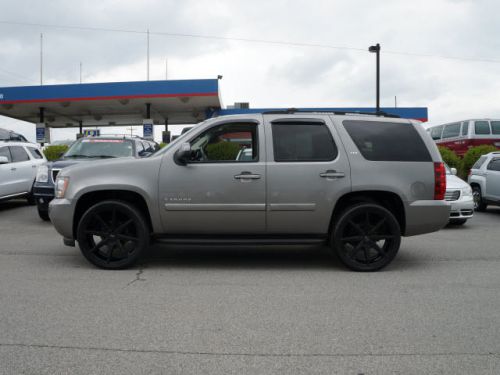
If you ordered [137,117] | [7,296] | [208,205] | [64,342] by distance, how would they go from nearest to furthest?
[64,342]
[7,296]
[208,205]
[137,117]

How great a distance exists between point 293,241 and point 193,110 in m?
31.0

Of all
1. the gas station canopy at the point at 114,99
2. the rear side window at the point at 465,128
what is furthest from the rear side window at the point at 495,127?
the gas station canopy at the point at 114,99

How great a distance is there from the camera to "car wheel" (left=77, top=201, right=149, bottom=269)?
6.10 m

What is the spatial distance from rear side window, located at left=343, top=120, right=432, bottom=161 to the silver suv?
0.5 inches

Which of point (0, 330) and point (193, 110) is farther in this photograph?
point (193, 110)

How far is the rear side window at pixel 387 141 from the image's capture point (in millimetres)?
6238

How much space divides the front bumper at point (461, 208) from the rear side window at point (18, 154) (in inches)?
407

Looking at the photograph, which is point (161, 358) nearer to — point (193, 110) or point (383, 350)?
point (383, 350)

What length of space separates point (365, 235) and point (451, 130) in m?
18.6

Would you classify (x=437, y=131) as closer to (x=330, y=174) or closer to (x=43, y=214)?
(x=43, y=214)

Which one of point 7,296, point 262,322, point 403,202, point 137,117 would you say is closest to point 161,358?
point 262,322

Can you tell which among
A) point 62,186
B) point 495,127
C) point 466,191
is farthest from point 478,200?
point 62,186

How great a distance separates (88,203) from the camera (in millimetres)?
6395

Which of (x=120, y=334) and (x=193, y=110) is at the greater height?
(x=193, y=110)
